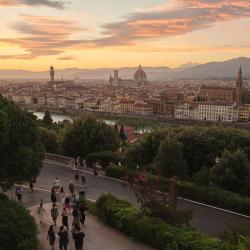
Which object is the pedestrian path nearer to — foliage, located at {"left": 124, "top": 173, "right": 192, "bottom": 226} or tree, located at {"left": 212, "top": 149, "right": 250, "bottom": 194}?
foliage, located at {"left": 124, "top": 173, "right": 192, "bottom": 226}

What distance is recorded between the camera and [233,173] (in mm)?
13031

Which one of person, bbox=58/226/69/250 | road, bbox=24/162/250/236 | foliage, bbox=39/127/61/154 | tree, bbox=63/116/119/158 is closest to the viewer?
person, bbox=58/226/69/250

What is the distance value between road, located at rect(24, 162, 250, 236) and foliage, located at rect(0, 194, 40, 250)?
404cm

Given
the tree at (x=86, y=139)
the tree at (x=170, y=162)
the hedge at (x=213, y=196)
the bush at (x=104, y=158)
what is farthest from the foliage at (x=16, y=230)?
the tree at (x=86, y=139)

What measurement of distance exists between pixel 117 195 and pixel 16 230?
555 centimetres

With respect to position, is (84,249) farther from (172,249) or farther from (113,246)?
(172,249)

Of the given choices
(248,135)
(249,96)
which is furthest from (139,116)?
(248,135)

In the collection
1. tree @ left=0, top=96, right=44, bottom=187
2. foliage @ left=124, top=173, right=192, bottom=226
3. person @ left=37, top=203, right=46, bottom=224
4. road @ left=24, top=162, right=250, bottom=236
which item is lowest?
road @ left=24, top=162, right=250, bottom=236

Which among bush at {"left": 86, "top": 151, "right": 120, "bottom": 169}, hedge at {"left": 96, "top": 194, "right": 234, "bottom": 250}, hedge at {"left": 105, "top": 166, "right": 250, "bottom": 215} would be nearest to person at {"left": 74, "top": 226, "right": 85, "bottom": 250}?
hedge at {"left": 96, "top": 194, "right": 234, "bottom": 250}

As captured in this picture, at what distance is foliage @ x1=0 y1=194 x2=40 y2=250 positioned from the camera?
7.45 metres

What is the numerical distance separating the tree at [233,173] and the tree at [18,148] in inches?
228

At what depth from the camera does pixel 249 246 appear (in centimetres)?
714

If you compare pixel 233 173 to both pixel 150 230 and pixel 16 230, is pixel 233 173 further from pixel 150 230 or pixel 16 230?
pixel 16 230

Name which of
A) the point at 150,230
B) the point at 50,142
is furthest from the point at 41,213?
the point at 50,142
